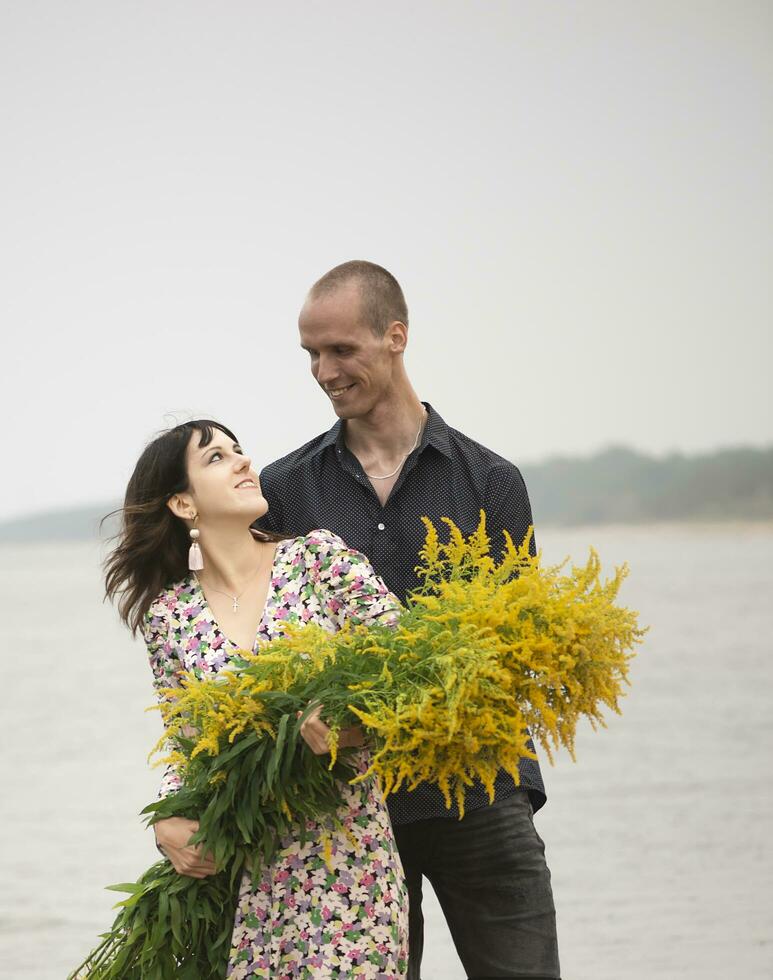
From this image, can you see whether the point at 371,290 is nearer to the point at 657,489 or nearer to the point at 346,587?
the point at 346,587

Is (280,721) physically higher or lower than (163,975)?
higher

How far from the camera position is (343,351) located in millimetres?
3029

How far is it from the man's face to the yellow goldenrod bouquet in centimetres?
50

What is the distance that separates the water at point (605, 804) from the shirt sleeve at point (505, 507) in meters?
2.38

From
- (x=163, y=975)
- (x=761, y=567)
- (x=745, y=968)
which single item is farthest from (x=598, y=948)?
(x=761, y=567)

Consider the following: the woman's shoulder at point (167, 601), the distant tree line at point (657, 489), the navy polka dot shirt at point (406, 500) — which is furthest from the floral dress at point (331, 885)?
the distant tree line at point (657, 489)

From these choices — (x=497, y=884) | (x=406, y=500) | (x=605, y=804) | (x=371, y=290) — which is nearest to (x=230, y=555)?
(x=406, y=500)

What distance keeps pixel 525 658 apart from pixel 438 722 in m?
0.16

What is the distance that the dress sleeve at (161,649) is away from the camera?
2740mm

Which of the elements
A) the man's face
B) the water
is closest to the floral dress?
the man's face

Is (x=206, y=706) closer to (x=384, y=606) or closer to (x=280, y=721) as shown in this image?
(x=280, y=721)

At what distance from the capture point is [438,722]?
2.30 metres

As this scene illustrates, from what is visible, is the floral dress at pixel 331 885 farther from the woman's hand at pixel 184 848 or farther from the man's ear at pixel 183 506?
the man's ear at pixel 183 506

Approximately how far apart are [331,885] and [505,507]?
2.94ft
